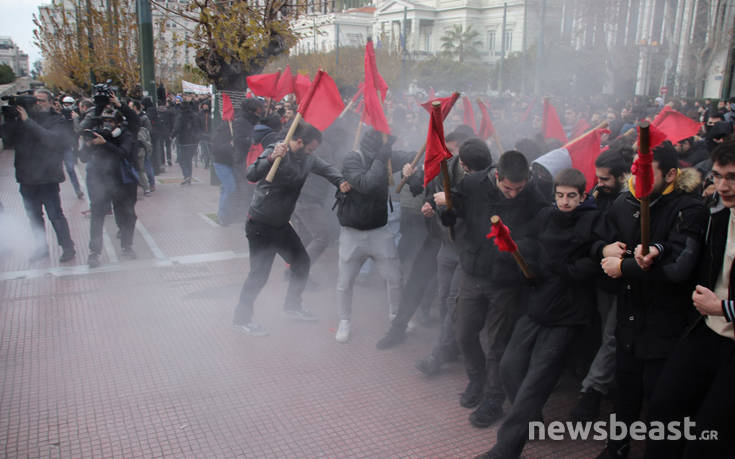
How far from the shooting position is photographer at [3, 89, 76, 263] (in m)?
6.30

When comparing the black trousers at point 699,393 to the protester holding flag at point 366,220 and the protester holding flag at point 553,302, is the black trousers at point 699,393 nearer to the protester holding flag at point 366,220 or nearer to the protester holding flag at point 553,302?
the protester holding flag at point 553,302

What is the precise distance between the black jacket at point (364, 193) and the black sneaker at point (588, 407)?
1991mm

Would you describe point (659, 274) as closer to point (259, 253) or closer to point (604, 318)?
point (604, 318)

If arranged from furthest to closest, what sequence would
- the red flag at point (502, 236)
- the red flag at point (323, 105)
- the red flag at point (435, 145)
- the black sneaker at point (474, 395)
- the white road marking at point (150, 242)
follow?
1. the white road marking at point (150, 242)
2. the red flag at point (323, 105)
3. the black sneaker at point (474, 395)
4. the red flag at point (435, 145)
5. the red flag at point (502, 236)

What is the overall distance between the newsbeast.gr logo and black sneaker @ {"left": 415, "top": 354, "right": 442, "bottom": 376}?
889 millimetres

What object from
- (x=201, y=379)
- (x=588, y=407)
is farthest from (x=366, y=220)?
(x=588, y=407)

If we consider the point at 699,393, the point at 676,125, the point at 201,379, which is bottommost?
the point at 201,379

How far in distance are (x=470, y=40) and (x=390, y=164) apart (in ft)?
190

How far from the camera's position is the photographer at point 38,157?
20.7ft

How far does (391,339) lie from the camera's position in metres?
4.67

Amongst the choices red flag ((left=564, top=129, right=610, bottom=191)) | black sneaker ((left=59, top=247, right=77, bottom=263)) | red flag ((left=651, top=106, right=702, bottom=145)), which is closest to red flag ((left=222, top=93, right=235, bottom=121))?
black sneaker ((left=59, top=247, right=77, bottom=263))

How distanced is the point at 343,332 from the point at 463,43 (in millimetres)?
58892

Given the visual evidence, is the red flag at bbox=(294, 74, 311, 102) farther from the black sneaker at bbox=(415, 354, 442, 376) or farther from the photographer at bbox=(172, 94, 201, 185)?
the photographer at bbox=(172, 94, 201, 185)

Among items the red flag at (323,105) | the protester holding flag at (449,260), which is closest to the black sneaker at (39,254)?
the red flag at (323,105)
